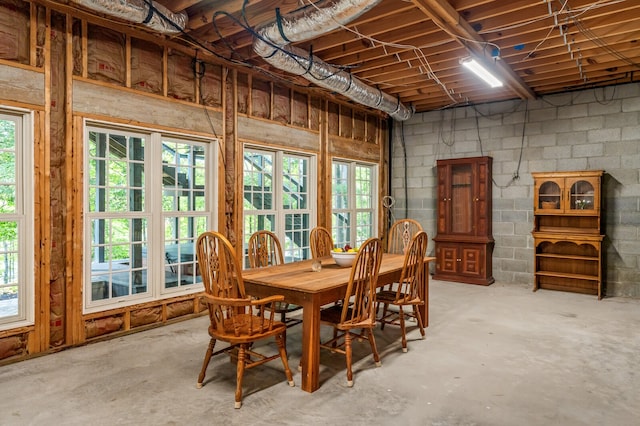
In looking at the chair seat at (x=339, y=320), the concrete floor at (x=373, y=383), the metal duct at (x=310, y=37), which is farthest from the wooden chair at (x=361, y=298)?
the metal duct at (x=310, y=37)

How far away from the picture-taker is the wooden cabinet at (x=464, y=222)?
21.3ft

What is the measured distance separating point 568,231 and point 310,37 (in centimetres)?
460

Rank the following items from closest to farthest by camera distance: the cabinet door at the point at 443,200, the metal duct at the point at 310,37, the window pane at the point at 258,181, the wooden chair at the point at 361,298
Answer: the wooden chair at the point at 361,298
the metal duct at the point at 310,37
the window pane at the point at 258,181
the cabinet door at the point at 443,200

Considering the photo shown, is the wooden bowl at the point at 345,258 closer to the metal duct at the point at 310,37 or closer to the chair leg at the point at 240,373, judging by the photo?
the chair leg at the point at 240,373

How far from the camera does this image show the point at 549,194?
6.06 meters

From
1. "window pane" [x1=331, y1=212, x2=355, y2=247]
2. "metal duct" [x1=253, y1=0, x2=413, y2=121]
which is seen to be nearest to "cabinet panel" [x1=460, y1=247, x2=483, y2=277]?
"window pane" [x1=331, y1=212, x2=355, y2=247]

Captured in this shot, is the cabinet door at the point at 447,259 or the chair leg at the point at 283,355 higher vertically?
the cabinet door at the point at 447,259

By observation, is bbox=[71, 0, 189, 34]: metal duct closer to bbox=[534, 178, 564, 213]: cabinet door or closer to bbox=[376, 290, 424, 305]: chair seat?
bbox=[376, 290, 424, 305]: chair seat

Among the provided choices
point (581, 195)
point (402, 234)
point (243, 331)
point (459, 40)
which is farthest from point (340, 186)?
point (243, 331)

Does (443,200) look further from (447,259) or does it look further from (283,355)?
(283,355)

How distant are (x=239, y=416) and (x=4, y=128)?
9.59 ft

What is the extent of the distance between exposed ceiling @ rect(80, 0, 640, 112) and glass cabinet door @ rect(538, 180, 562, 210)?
138 centimetres

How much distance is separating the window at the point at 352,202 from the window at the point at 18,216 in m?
3.99

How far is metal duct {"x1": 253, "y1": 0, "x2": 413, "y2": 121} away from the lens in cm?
326
